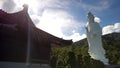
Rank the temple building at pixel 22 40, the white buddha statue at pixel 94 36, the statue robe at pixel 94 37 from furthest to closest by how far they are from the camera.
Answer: the statue robe at pixel 94 37, the white buddha statue at pixel 94 36, the temple building at pixel 22 40

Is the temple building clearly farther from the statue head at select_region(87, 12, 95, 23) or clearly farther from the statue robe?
Result: the statue robe

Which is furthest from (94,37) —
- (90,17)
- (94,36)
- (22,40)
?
(22,40)

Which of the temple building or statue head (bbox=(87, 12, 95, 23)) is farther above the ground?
statue head (bbox=(87, 12, 95, 23))

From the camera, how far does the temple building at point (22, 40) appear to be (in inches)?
280

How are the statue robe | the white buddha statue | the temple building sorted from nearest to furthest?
the temple building
the white buddha statue
the statue robe

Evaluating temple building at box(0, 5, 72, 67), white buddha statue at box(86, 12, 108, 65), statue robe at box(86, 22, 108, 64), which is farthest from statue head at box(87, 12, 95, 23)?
temple building at box(0, 5, 72, 67)

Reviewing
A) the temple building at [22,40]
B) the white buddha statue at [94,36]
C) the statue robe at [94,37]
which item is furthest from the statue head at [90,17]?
the temple building at [22,40]

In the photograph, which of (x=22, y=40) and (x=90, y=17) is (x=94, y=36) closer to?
(x=90, y=17)

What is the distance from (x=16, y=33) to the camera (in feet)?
24.7

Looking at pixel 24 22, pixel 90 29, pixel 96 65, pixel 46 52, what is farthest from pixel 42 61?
pixel 90 29

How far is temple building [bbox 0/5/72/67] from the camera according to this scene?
7105mm

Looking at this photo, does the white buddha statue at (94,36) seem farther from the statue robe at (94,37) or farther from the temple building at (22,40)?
the temple building at (22,40)

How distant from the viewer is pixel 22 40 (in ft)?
25.4

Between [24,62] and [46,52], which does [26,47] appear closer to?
[24,62]
